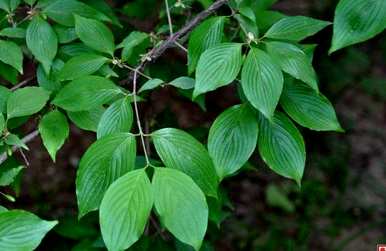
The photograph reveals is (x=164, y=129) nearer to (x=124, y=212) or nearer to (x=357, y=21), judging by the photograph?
(x=124, y=212)

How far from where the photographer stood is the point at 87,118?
4.28ft

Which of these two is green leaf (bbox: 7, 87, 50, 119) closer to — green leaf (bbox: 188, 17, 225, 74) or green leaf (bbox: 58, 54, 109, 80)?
green leaf (bbox: 58, 54, 109, 80)

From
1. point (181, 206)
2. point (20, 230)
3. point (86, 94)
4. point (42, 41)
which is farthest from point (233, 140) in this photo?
point (42, 41)

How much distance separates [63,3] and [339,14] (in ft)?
2.39

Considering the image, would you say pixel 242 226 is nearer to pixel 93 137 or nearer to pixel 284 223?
pixel 284 223

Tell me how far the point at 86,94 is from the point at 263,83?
0.38 meters

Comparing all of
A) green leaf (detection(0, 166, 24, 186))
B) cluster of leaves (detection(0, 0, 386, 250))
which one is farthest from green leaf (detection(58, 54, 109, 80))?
green leaf (detection(0, 166, 24, 186))

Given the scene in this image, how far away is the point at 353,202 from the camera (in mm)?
3133

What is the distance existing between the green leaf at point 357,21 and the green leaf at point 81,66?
538 mm

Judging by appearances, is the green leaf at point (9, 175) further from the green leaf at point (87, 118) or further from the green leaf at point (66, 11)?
the green leaf at point (66, 11)

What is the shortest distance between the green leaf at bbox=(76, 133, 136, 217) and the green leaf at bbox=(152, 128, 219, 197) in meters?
0.06

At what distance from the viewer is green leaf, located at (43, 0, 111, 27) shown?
4.75 feet

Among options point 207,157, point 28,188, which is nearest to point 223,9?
point 207,157

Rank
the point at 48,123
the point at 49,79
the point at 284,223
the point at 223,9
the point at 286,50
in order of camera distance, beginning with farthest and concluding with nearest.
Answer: the point at 284,223, the point at 223,9, the point at 49,79, the point at 48,123, the point at 286,50
